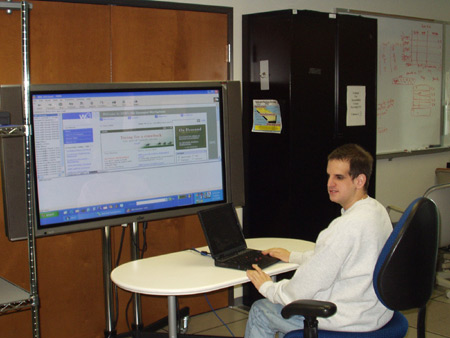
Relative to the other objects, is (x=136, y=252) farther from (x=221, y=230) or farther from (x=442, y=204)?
(x=442, y=204)

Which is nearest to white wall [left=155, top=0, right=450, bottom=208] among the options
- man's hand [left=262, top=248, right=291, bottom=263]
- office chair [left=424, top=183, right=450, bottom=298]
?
office chair [left=424, top=183, right=450, bottom=298]

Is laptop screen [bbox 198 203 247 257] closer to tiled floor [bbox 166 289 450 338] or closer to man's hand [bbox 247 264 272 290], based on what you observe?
man's hand [bbox 247 264 272 290]

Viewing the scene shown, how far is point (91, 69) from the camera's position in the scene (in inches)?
121

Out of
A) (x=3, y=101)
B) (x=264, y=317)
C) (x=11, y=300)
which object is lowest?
(x=264, y=317)

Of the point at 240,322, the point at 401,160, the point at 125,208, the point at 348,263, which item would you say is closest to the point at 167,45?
the point at 125,208

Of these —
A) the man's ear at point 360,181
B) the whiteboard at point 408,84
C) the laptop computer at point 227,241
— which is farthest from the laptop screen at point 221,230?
the whiteboard at point 408,84

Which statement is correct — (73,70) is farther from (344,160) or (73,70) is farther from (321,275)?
(321,275)

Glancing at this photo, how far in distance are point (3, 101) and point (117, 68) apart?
40.4 inches

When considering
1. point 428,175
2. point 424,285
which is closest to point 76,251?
point 424,285

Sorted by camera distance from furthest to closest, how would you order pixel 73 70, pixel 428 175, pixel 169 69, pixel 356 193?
pixel 428 175
pixel 169 69
pixel 73 70
pixel 356 193

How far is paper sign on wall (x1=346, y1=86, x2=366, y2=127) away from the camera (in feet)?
11.8

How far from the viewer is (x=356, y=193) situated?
7.15 ft

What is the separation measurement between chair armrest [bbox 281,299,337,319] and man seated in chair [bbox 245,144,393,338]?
91 millimetres

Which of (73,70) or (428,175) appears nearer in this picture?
(73,70)
